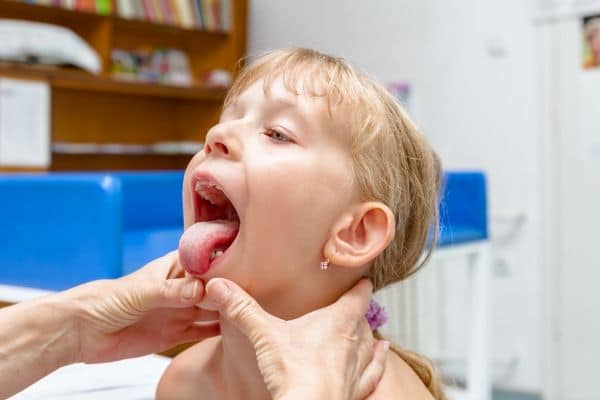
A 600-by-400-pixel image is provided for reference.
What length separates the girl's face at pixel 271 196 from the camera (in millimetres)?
634

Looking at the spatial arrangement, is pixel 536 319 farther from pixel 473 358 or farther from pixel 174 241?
pixel 174 241

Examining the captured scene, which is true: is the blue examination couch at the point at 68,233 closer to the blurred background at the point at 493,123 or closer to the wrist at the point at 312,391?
the wrist at the point at 312,391

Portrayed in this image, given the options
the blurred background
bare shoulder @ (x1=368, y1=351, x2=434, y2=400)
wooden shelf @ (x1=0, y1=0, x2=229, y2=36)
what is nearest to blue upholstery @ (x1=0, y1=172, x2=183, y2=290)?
A: bare shoulder @ (x1=368, y1=351, x2=434, y2=400)

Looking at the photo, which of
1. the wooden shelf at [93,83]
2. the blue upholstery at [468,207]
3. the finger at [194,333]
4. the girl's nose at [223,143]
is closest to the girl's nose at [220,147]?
the girl's nose at [223,143]

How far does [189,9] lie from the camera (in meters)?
3.58

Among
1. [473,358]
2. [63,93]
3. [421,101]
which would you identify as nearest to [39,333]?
[473,358]

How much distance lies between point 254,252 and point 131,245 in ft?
1.95

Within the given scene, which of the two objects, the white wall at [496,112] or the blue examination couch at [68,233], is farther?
the white wall at [496,112]

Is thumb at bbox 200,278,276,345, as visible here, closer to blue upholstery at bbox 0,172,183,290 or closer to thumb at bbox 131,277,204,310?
thumb at bbox 131,277,204,310

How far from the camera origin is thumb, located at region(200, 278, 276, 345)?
583mm

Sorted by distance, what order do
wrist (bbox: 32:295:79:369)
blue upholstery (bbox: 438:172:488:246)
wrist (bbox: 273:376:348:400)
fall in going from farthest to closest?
blue upholstery (bbox: 438:172:488:246) < wrist (bbox: 32:295:79:369) < wrist (bbox: 273:376:348:400)

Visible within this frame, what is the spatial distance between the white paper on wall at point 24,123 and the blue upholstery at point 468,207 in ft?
6.03

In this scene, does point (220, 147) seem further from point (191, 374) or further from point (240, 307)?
point (191, 374)

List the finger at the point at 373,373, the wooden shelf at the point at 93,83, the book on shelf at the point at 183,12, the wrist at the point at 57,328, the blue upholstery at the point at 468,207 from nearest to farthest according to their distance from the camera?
the finger at the point at 373,373
the wrist at the point at 57,328
the blue upholstery at the point at 468,207
the wooden shelf at the point at 93,83
the book on shelf at the point at 183,12
